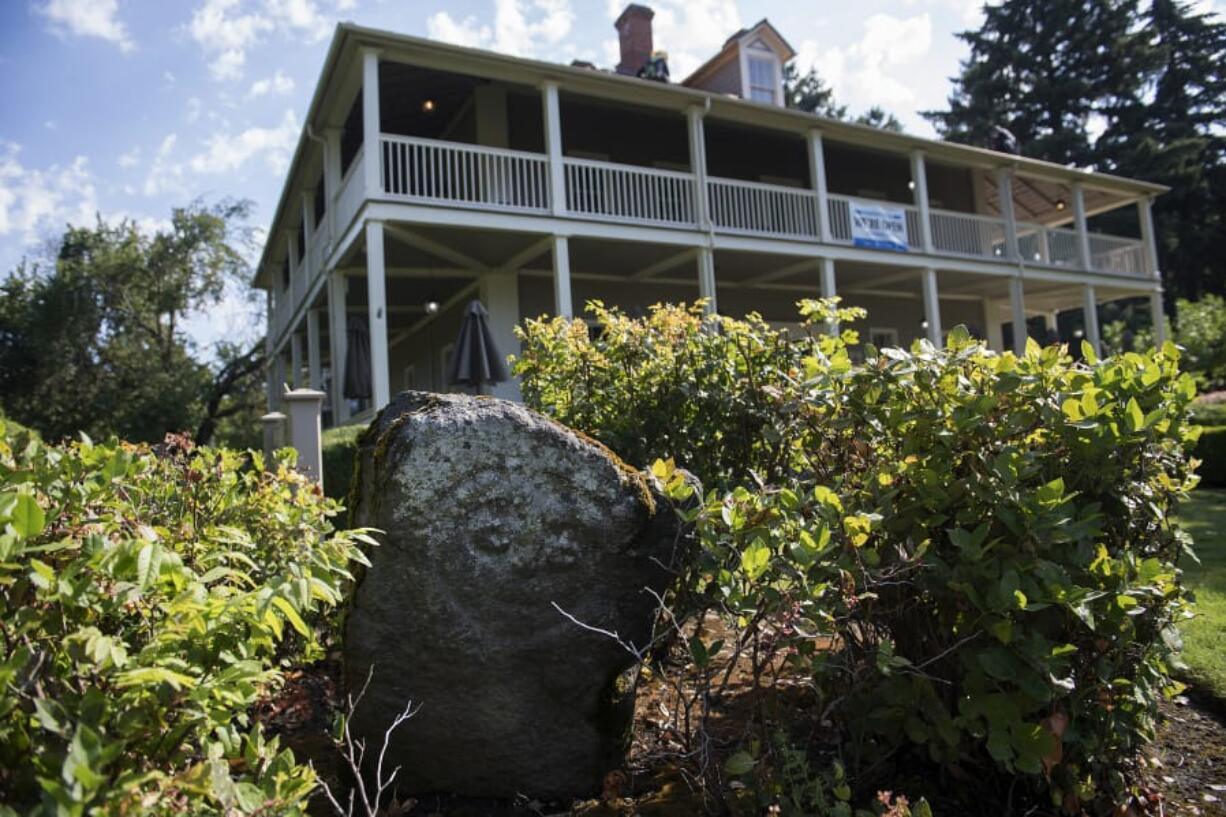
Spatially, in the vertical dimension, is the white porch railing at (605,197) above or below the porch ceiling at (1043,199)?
below

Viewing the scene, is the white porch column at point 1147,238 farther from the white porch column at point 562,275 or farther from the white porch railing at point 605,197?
the white porch column at point 562,275

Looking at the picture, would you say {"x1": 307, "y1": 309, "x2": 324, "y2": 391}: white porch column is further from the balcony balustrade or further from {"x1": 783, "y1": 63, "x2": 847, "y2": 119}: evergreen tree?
{"x1": 783, "y1": 63, "x2": 847, "y2": 119}: evergreen tree

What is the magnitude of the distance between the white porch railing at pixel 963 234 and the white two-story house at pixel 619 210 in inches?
1.9

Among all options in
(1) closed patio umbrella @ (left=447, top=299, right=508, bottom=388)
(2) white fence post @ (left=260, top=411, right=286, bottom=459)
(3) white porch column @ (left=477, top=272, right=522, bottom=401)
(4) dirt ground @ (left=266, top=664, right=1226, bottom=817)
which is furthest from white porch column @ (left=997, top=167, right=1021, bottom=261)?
(4) dirt ground @ (left=266, top=664, right=1226, bottom=817)

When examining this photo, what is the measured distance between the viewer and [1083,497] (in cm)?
247

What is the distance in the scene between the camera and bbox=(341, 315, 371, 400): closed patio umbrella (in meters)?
11.7

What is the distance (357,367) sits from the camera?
11844 millimetres

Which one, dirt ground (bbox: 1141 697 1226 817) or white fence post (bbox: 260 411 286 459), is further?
white fence post (bbox: 260 411 286 459)

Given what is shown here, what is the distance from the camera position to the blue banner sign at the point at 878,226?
48.5 ft

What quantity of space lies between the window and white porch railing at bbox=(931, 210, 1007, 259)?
14.7 feet

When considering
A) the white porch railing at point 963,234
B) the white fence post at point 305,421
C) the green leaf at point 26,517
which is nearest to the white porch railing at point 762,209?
the white porch railing at point 963,234

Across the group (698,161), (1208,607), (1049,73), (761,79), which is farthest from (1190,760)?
(1049,73)

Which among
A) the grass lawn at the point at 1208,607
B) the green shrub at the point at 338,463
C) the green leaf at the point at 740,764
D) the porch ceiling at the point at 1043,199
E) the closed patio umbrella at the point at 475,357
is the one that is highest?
the porch ceiling at the point at 1043,199

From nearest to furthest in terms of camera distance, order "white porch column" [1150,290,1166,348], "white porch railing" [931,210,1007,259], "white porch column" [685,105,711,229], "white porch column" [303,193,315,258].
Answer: "white porch column" [685,105,711,229] < "white porch column" [303,193,315,258] < "white porch railing" [931,210,1007,259] < "white porch column" [1150,290,1166,348]
